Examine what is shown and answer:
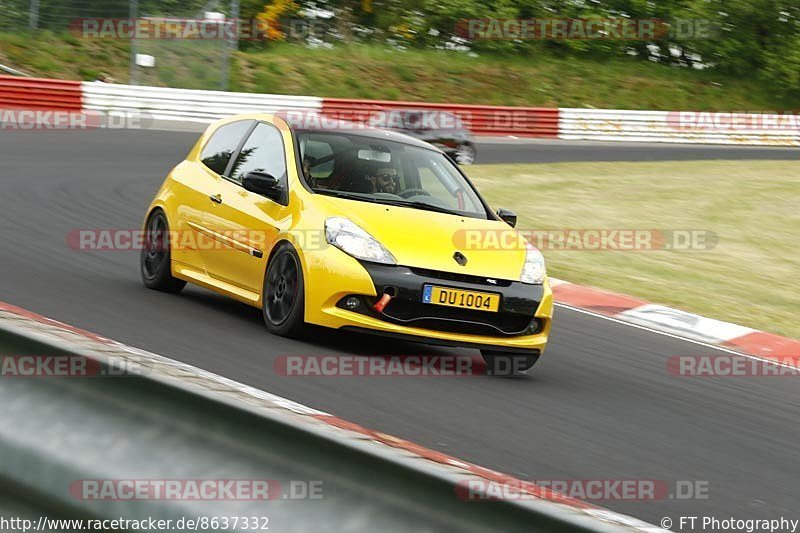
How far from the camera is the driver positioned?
8.10m

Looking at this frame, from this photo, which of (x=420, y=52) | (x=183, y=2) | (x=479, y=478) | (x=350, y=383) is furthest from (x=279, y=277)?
(x=420, y=52)

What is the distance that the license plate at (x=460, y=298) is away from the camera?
7.15 metres

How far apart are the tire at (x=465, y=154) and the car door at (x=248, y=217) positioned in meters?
17.0

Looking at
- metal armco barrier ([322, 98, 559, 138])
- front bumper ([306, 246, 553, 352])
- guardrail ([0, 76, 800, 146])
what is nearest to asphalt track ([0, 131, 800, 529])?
front bumper ([306, 246, 553, 352])

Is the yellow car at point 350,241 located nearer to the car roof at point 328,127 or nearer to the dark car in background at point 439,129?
the car roof at point 328,127

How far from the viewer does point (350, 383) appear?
6.62m

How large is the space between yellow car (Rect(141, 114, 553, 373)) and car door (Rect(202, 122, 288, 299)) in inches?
0.4

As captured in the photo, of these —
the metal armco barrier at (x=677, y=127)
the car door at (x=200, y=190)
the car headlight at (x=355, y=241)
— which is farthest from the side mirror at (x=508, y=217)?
the metal armco barrier at (x=677, y=127)

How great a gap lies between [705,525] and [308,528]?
2.68 metres

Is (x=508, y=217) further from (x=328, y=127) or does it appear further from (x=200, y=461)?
(x=200, y=461)

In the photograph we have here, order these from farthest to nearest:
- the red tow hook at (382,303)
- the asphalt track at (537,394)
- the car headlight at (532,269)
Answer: the car headlight at (532,269) → the red tow hook at (382,303) → the asphalt track at (537,394)

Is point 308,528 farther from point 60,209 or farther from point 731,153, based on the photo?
point 731,153

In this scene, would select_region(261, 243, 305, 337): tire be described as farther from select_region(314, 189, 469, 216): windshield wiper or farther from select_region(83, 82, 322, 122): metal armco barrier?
select_region(83, 82, 322, 122): metal armco barrier

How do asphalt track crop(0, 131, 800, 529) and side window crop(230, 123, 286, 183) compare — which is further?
side window crop(230, 123, 286, 183)
